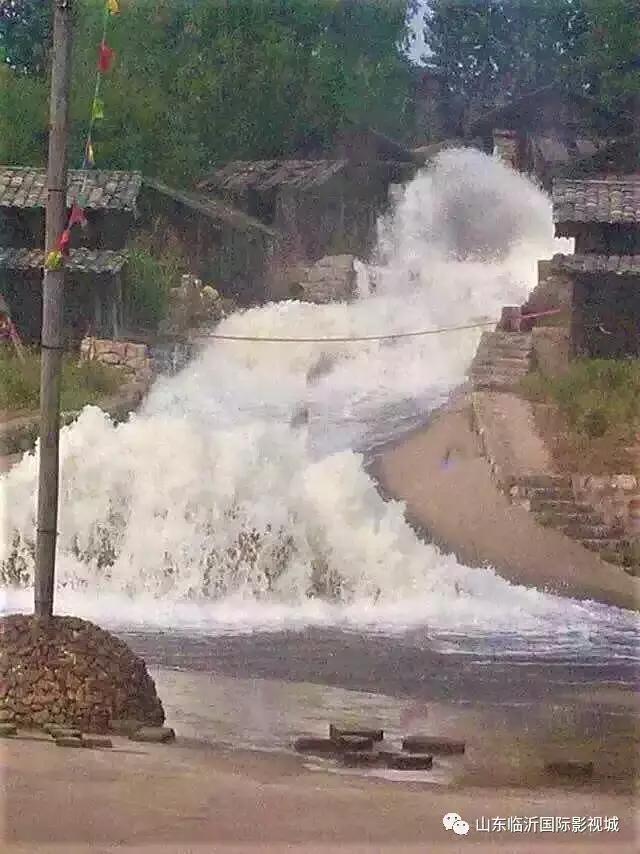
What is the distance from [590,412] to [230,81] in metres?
1.23

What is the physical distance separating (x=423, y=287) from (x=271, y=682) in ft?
3.68

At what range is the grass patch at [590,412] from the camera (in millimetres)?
3338

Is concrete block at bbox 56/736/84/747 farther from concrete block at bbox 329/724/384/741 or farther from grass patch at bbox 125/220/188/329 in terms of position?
grass patch at bbox 125/220/188/329

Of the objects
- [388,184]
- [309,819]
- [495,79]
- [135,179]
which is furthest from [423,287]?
[309,819]

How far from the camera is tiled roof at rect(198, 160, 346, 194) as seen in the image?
135 inches

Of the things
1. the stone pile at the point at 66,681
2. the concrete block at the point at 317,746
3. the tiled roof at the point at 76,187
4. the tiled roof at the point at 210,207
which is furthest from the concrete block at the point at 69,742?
the tiled roof at the point at 210,207

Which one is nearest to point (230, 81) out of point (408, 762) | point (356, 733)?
point (356, 733)

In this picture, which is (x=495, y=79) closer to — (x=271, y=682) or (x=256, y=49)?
(x=256, y=49)

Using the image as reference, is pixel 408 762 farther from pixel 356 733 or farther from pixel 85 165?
pixel 85 165

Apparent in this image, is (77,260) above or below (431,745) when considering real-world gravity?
above

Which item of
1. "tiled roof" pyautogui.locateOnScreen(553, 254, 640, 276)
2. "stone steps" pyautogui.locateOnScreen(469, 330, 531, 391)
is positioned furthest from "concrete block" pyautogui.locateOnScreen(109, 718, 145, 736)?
"tiled roof" pyautogui.locateOnScreen(553, 254, 640, 276)

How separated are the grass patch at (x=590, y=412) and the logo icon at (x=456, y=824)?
127 centimetres

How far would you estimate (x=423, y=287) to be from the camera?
3.59 meters

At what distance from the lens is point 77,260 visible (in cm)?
317
